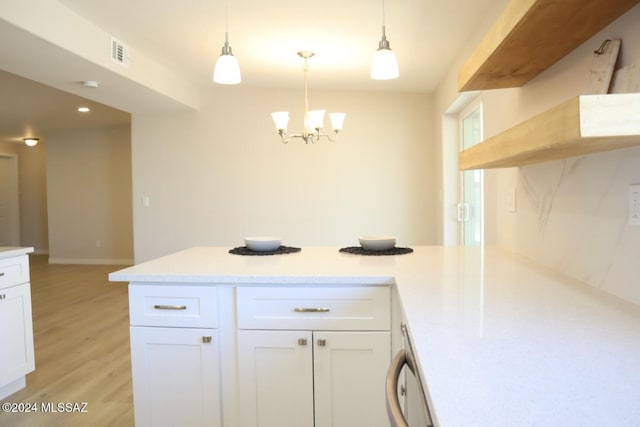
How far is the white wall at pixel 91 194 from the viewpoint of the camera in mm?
6980

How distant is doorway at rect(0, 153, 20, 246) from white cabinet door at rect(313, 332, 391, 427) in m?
9.18

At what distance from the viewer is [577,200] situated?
1.39 meters

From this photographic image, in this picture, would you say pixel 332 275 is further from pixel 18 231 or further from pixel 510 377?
pixel 18 231

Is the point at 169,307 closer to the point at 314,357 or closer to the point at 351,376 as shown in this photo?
the point at 314,357

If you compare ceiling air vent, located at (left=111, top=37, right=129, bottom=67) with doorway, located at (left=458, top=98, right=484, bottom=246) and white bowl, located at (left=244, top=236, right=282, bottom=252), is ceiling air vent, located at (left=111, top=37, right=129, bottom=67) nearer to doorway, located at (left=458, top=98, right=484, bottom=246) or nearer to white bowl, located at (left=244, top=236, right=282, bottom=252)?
white bowl, located at (left=244, top=236, right=282, bottom=252)

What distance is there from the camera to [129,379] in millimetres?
2621

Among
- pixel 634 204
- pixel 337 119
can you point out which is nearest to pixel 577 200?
pixel 634 204

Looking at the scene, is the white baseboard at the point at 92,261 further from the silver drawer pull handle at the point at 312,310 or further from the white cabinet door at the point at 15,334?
the silver drawer pull handle at the point at 312,310

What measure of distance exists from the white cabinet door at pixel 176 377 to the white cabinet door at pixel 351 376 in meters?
0.41

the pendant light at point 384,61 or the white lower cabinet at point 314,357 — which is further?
the pendant light at point 384,61

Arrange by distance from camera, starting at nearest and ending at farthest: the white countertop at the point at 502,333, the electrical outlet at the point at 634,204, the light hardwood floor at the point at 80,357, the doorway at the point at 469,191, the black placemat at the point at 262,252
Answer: the white countertop at the point at 502,333 < the electrical outlet at the point at 634,204 < the black placemat at the point at 262,252 < the light hardwood floor at the point at 80,357 < the doorway at the point at 469,191

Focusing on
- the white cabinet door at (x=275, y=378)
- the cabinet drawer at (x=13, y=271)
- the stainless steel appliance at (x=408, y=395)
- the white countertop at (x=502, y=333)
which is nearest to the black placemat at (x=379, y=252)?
the white countertop at (x=502, y=333)

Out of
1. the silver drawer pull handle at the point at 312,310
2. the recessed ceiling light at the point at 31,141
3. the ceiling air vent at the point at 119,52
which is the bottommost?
the silver drawer pull handle at the point at 312,310

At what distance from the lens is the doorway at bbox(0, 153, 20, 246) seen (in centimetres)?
827
